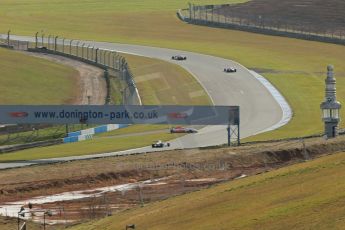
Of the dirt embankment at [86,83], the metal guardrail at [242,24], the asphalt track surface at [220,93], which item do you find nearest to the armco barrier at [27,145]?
the asphalt track surface at [220,93]

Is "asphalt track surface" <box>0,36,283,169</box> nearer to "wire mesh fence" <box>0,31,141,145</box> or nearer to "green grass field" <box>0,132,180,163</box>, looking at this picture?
"green grass field" <box>0,132,180,163</box>

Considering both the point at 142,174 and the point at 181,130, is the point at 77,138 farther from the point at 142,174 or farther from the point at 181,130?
the point at 142,174

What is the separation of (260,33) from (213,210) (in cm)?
11334

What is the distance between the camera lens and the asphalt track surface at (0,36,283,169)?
77169 mm

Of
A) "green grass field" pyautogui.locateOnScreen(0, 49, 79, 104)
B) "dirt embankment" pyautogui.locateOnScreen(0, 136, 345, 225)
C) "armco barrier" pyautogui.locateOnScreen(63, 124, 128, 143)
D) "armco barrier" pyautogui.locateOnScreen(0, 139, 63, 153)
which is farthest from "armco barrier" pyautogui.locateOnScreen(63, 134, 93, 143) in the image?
"green grass field" pyautogui.locateOnScreen(0, 49, 79, 104)

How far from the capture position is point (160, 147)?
241 feet

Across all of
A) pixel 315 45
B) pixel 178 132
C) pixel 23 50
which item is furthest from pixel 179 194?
pixel 315 45

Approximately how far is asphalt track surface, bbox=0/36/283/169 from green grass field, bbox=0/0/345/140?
7.24 feet

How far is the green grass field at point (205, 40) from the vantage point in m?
104

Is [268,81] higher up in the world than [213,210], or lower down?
lower down

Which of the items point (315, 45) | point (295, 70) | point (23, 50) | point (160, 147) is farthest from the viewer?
point (315, 45)

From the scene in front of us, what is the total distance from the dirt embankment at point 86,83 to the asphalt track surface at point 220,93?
10445mm

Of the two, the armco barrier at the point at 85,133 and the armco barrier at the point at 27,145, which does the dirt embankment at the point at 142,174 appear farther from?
the armco barrier at the point at 85,133

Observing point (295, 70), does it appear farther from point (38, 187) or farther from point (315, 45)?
point (38, 187)
